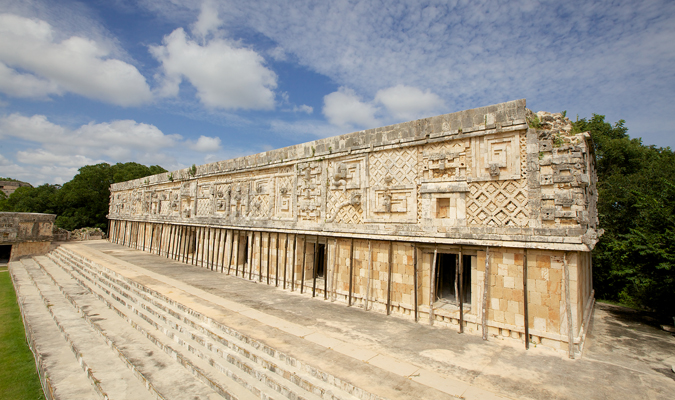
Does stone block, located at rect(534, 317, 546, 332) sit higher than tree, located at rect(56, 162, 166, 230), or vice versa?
tree, located at rect(56, 162, 166, 230)

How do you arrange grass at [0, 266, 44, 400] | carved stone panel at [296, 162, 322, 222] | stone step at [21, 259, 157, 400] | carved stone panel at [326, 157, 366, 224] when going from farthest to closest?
carved stone panel at [296, 162, 322, 222]
carved stone panel at [326, 157, 366, 224]
grass at [0, 266, 44, 400]
stone step at [21, 259, 157, 400]

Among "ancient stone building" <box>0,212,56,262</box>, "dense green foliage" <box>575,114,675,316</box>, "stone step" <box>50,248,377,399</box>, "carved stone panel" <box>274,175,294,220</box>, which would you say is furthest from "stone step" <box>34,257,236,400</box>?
"ancient stone building" <box>0,212,56,262</box>

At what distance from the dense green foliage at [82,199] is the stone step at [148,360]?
26914 mm

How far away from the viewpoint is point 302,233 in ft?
34.8

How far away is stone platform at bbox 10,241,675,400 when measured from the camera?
4648mm

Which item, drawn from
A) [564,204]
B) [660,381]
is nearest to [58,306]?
[564,204]

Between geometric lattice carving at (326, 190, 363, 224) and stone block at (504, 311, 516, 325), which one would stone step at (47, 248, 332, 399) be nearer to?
stone block at (504, 311, 516, 325)

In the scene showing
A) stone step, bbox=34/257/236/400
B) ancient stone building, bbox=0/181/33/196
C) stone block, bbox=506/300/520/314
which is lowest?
stone step, bbox=34/257/236/400

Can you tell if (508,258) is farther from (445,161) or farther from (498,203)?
(445,161)

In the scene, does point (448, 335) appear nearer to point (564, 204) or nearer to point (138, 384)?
point (564, 204)

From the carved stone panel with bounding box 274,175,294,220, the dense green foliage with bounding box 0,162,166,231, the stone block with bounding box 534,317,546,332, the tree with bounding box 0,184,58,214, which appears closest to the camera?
the stone block with bounding box 534,317,546,332

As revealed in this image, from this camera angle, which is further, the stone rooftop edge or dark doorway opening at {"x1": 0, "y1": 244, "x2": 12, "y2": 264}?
dark doorway opening at {"x1": 0, "y1": 244, "x2": 12, "y2": 264}

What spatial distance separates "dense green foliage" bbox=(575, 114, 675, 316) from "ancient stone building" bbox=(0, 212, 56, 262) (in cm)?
2972

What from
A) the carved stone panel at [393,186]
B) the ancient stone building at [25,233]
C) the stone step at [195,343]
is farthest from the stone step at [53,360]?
the ancient stone building at [25,233]
